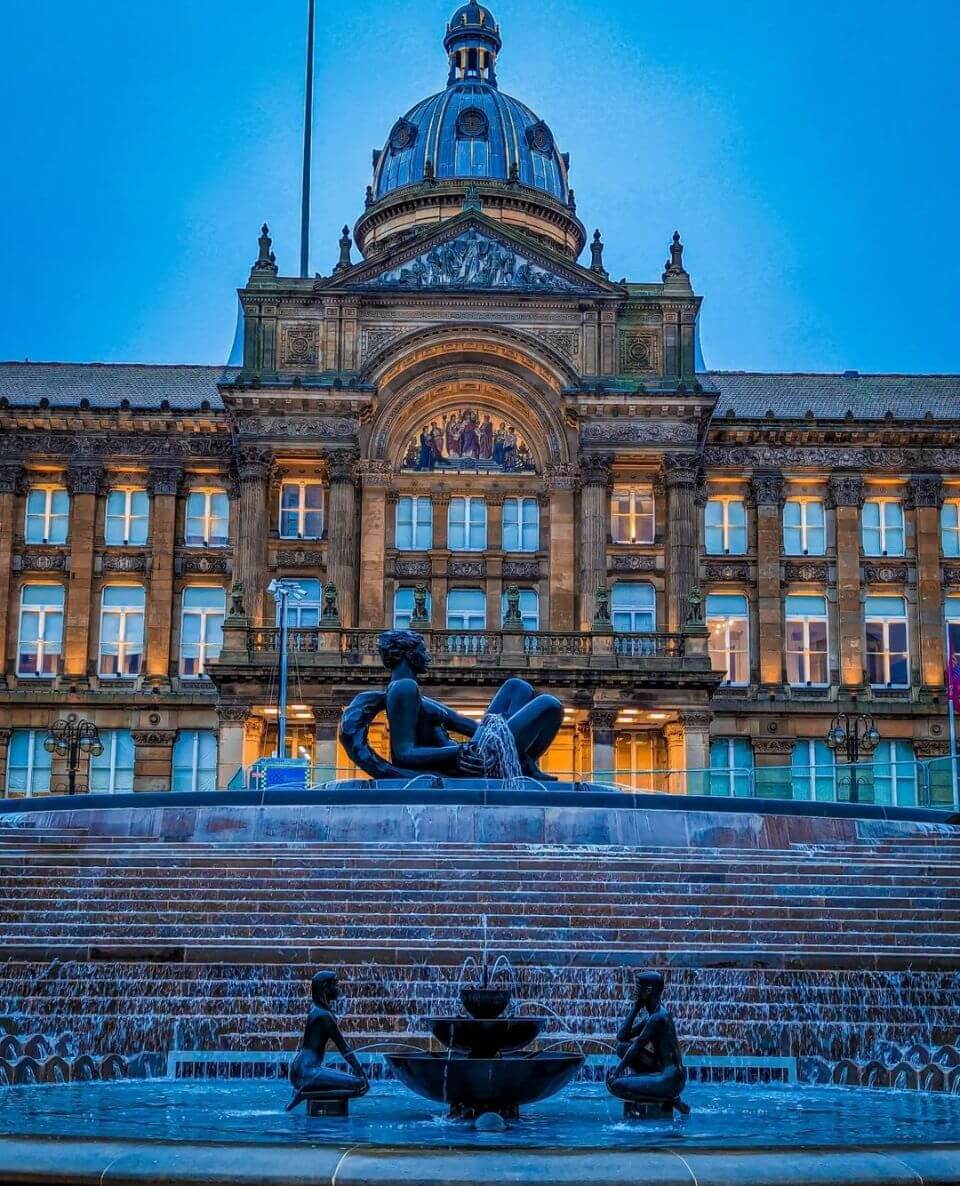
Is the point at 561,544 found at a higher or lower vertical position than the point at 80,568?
higher

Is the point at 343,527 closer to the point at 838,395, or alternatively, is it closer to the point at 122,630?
the point at 122,630

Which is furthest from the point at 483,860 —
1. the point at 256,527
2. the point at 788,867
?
the point at 256,527

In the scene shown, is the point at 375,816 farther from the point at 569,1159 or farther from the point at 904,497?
the point at 904,497

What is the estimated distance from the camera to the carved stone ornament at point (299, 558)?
55438 mm

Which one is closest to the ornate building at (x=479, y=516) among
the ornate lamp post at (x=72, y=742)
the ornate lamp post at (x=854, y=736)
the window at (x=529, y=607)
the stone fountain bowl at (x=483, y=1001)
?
the window at (x=529, y=607)

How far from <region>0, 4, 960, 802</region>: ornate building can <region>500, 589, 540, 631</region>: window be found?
0.07 meters

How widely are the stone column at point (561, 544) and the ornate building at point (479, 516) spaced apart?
0.09 metres

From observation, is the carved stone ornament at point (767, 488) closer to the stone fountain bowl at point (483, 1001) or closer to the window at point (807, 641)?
the window at point (807, 641)

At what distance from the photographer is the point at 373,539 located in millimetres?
54938

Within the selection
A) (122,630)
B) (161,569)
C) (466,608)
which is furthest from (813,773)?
(122,630)

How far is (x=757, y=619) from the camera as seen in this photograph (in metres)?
58.0

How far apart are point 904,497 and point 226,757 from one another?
25966mm

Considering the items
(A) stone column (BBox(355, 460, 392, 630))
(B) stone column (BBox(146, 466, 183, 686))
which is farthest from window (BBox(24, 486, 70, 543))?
(A) stone column (BBox(355, 460, 392, 630))

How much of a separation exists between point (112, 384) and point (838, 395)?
92.1 feet
